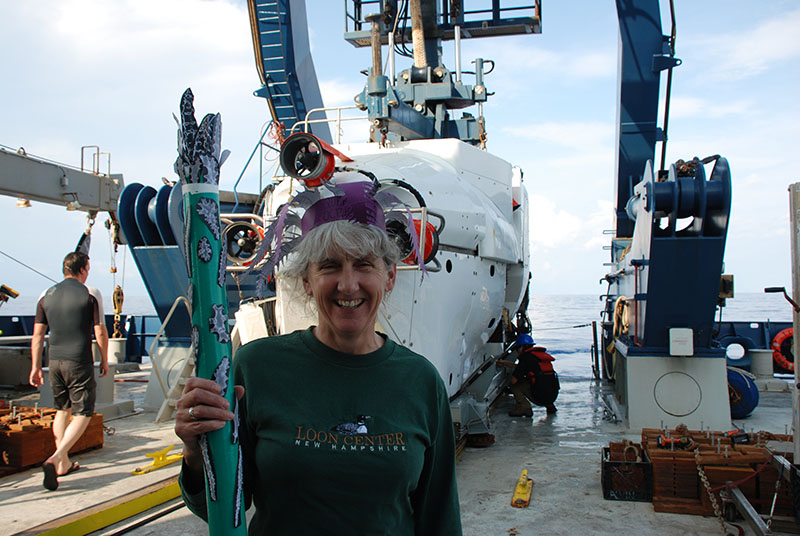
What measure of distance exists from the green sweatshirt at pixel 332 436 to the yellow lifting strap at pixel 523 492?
3.33m

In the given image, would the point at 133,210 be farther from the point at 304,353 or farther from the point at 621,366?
the point at 304,353

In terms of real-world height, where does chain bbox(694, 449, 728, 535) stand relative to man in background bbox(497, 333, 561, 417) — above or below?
below

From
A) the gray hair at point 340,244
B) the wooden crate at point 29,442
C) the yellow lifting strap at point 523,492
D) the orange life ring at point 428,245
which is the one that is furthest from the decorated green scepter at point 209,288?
the wooden crate at point 29,442

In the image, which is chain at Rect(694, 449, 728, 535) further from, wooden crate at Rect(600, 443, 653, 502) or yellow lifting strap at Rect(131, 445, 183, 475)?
yellow lifting strap at Rect(131, 445, 183, 475)

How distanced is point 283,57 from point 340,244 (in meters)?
12.3

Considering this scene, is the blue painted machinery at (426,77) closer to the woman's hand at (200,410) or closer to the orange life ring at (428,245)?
the orange life ring at (428,245)

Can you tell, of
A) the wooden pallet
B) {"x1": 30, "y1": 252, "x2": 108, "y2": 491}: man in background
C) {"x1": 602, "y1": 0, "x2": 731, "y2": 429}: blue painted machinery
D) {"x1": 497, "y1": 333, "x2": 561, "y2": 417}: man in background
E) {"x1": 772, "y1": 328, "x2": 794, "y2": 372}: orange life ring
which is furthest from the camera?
{"x1": 772, "y1": 328, "x2": 794, "y2": 372}: orange life ring

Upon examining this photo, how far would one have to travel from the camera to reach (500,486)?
5473 millimetres

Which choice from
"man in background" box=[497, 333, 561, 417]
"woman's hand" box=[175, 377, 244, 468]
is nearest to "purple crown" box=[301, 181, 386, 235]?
"woman's hand" box=[175, 377, 244, 468]

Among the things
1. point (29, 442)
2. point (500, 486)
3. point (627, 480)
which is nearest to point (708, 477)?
point (627, 480)

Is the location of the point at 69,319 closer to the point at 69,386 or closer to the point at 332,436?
the point at 69,386

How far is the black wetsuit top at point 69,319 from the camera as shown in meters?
5.68

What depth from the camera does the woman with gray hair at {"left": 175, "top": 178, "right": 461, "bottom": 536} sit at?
1703 millimetres

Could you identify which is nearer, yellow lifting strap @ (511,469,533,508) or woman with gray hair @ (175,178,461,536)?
woman with gray hair @ (175,178,461,536)
